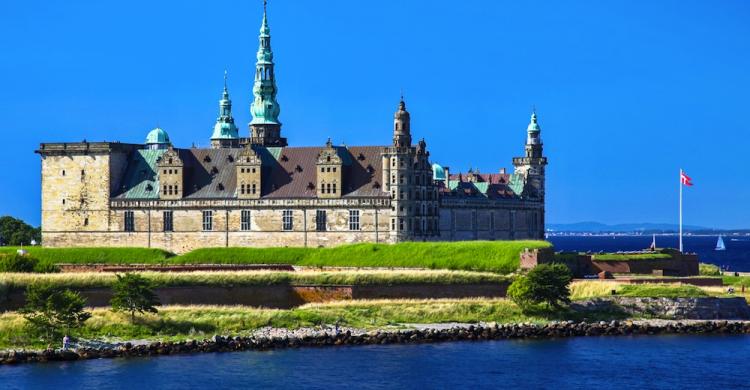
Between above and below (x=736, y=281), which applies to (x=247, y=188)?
above

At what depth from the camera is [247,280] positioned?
80250 mm

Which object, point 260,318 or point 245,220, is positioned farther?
point 245,220

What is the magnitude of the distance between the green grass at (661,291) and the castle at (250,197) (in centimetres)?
2389

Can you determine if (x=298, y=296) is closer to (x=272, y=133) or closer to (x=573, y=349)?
(x=573, y=349)

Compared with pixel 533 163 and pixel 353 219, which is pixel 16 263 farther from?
pixel 533 163

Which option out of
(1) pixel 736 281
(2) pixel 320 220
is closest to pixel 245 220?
(2) pixel 320 220

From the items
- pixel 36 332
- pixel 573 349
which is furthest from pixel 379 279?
pixel 36 332

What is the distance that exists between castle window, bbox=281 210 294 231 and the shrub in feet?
73.3

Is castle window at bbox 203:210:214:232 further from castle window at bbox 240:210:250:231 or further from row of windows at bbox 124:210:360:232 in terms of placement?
castle window at bbox 240:210:250:231

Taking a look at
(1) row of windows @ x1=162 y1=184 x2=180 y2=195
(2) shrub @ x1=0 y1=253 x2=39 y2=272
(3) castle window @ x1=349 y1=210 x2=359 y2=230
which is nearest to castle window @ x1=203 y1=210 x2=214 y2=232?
(1) row of windows @ x1=162 y1=184 x2=180 y2=195

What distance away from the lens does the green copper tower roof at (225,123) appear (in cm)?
13188

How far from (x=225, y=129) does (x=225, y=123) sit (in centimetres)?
98

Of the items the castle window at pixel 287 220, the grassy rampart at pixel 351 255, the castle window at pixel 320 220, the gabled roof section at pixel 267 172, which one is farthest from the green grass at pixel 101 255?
the castle window at pixel 320 220

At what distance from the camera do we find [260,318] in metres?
74.0
